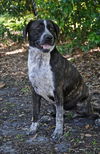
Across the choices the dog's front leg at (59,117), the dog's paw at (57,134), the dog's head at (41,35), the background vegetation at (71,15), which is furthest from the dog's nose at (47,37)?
the dog's paw at (57,134)

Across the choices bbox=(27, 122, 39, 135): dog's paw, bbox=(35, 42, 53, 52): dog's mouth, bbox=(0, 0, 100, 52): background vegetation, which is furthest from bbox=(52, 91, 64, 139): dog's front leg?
bbox=(0, 0, 100, 52): background vegetation

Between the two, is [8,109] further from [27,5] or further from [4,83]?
[27,5]

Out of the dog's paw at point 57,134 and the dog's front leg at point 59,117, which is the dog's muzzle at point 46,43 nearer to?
the dog's front leg at point 59,117

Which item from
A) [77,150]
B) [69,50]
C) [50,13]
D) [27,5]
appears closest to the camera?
[77,150]

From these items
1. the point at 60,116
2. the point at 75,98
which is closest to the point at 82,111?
the point at 75,98

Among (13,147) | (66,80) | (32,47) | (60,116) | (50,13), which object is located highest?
(50,13)

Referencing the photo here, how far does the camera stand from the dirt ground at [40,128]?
191 inches

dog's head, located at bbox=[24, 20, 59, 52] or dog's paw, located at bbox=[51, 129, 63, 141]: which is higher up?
dog's head, located at bbox=[24, 20, 59, 52]

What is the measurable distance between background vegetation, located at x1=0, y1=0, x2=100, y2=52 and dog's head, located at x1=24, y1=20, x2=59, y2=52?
106cm

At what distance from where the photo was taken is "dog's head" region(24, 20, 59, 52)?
4862 mm

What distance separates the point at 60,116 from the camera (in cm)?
519

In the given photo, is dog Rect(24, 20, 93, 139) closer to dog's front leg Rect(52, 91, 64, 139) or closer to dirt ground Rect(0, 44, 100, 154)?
dog's front leg Rect(52, 91, 64, 139)

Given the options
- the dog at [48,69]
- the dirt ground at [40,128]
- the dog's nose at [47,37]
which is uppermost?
the dog's nose at [47,37]

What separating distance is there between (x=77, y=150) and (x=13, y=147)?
0.89 metres
